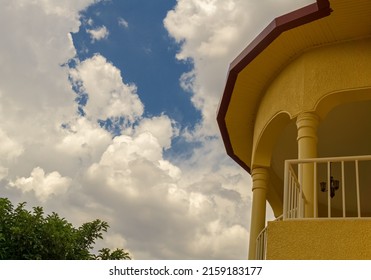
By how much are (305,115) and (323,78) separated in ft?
2.62

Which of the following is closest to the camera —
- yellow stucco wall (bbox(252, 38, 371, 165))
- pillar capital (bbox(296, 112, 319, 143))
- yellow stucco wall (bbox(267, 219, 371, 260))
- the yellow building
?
yellow stucco wall (bbox(267, 219, 371, 260))

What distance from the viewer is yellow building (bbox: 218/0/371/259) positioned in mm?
6410

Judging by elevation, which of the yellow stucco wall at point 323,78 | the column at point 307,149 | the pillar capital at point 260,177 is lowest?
the column at point 307,149

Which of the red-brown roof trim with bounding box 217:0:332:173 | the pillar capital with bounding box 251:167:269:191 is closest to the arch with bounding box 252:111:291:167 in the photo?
the pillar capital with bounding box 251:167:269:191

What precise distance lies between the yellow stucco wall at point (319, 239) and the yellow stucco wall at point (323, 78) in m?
2.56

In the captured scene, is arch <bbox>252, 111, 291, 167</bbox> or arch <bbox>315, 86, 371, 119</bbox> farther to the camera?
arch <bbox>252, 111, 291, 167</bbox>

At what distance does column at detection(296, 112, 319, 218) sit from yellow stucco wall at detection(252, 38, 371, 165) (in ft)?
0.56

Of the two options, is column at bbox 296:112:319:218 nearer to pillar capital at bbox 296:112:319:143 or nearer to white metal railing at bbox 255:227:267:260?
pillar capital at bbox 296:112:319:143

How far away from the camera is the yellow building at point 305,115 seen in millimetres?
6410

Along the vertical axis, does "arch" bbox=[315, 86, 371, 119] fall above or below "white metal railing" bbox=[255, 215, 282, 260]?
above

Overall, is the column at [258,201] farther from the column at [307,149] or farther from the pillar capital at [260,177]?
the column at [307,149]

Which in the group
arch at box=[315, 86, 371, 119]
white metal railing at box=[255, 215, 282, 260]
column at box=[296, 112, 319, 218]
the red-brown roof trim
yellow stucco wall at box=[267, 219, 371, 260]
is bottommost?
yellow stucco wall at box=[267, 219, 371, 260]

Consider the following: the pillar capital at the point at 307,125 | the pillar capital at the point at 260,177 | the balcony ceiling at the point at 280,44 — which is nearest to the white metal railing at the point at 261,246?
the pillar capital at the point at 260,177
